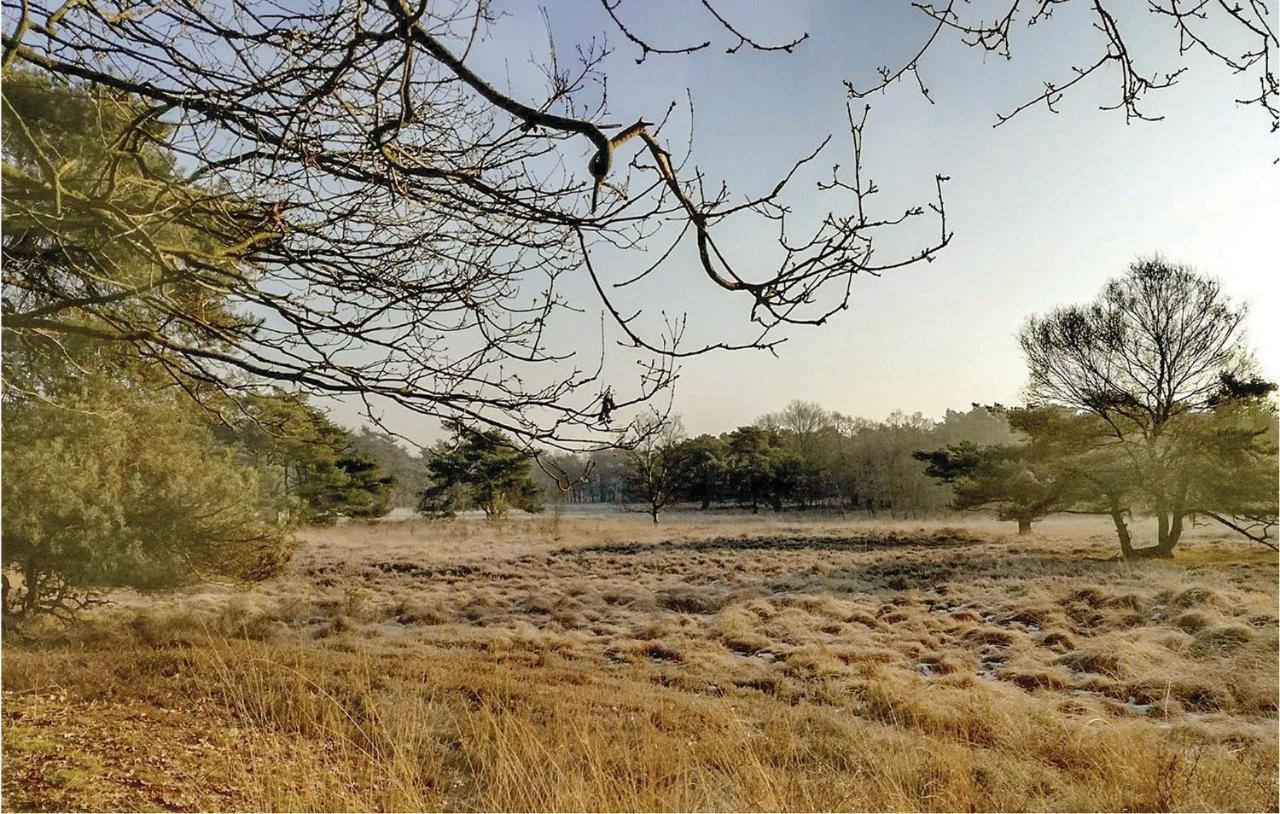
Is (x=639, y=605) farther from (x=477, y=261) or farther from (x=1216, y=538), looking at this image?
(x=1216, y=538)

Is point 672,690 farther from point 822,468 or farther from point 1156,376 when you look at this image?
point 822,468

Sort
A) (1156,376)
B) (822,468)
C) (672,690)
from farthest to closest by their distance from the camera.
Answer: (822,468), (1156,376), (672,690)

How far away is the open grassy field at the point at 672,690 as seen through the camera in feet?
10.2

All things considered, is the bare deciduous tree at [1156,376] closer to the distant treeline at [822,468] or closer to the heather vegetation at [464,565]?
the heather vegetation at [464,565]

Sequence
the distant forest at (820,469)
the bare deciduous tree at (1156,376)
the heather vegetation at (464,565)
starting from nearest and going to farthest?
the heather vegetation at (464,565), the bare deciduous tree at (1156,376), the distant forest at (820,469)

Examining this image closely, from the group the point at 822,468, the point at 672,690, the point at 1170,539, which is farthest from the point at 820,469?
the point at 672,690

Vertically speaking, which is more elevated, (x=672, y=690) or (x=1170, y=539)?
(x=1170, y=539)

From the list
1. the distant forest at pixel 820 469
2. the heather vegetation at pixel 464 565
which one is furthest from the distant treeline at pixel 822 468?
the heather vegetation at pixel 464 565

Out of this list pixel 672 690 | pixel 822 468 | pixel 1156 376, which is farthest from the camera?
pixel 822 468

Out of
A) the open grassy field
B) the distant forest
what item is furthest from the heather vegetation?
the distant forest

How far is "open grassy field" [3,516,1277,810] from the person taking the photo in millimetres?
3113

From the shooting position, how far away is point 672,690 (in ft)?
20.3

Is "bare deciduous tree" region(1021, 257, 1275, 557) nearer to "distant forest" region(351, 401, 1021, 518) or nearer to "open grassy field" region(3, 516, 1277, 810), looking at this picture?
"open grassy field" region(3, 516, 1277, 810)

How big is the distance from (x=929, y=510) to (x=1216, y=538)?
10.2 meters
